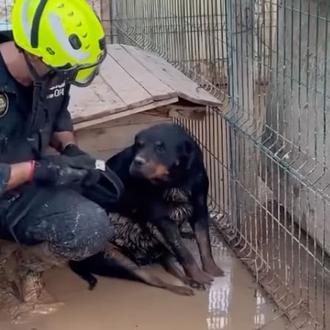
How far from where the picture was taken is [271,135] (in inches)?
163

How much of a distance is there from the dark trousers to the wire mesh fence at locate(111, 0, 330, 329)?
2.50 feet

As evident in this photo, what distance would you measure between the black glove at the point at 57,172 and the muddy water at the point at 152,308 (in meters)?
0.59

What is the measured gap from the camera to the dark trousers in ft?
12.5

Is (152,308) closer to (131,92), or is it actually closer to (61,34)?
(131,92)

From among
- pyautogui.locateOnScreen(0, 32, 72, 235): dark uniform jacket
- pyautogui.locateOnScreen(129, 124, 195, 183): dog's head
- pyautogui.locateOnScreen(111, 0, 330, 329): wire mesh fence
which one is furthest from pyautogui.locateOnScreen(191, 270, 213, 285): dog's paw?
pyautogui.locateOnScreen(0, 32, 72, 235): dark uniform jacket

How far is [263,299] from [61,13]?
146cm

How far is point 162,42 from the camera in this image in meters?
5.54

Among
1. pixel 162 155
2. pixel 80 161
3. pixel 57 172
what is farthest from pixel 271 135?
pixel 57 172

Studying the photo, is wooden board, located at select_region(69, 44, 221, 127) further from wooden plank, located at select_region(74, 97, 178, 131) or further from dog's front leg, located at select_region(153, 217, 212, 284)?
dog's front leg, located at select_region(153, 217, 212, 284)

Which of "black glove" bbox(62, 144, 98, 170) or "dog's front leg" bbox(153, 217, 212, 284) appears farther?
"dog's front leg" bbox(153, 217, 212, 284)

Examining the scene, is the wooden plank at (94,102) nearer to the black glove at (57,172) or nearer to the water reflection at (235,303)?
the black glove at (57,172)

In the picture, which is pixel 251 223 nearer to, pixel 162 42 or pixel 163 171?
pixel 163 171

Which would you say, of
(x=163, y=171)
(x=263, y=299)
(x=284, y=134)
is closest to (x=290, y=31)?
(x=284, y=134)

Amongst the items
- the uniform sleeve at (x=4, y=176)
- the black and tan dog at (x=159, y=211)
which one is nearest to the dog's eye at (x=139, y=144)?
the black and tan dog at (x=159, y=211)
